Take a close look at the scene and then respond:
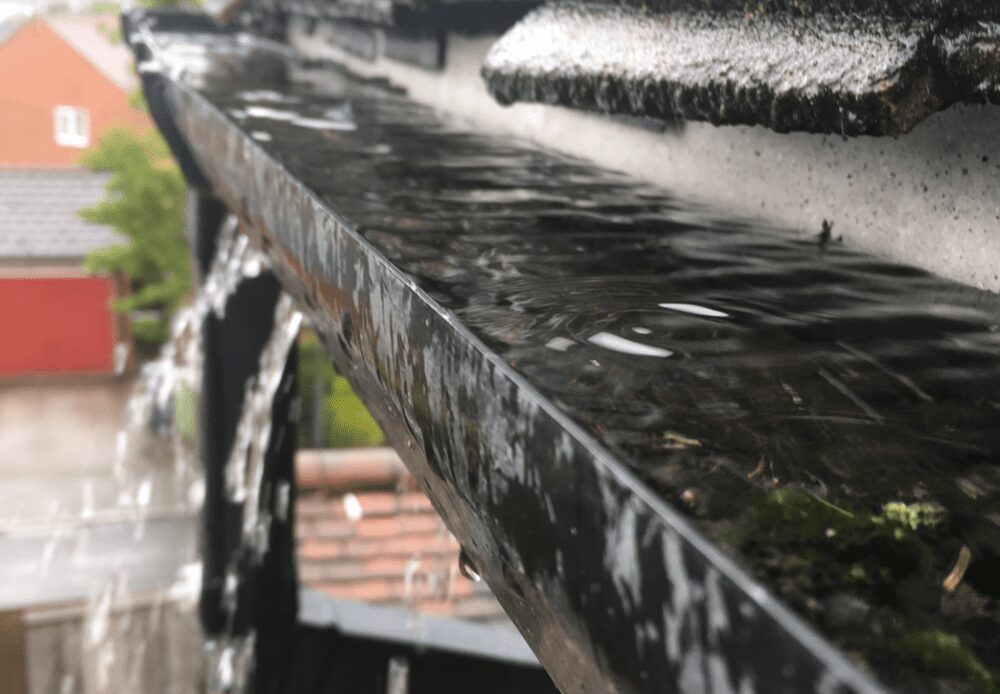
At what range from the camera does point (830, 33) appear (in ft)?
3.11

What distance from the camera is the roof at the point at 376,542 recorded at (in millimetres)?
5012

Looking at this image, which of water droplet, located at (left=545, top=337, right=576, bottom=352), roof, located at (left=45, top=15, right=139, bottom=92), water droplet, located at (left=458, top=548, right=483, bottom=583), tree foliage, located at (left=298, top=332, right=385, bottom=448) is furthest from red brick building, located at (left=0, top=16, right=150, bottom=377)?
water droplet, located at (left=545, top=337, right=576, bottom=352)

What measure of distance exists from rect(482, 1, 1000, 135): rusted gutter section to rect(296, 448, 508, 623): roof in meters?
3.43

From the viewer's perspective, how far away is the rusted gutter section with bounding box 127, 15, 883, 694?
38 cm

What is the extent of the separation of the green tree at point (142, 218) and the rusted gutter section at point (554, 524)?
11310mm

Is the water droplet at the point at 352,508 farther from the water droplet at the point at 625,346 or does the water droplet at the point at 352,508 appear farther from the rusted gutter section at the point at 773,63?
the water droplet at the point at 625,346

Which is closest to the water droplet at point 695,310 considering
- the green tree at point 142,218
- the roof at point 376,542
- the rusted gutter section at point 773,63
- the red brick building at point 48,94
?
the rusted gutter section at point 773,63

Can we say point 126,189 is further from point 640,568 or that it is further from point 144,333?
point 640,568

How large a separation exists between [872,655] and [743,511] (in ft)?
0.36

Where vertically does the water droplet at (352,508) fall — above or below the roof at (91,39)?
below

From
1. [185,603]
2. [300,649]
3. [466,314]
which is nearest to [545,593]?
[466,314]

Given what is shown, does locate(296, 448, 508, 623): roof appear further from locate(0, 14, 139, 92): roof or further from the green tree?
locate(0, 14, 139, 92): roof

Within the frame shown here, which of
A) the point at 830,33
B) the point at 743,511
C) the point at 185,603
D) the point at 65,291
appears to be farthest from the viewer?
the point at 65,291

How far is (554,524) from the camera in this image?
522 millimetres
